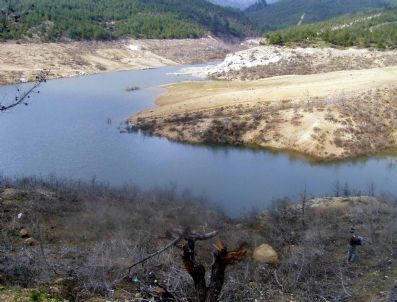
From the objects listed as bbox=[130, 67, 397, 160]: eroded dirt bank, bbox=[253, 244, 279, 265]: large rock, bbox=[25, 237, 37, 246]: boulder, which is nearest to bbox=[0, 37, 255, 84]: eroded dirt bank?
bbox=[130, 67, 397, 160]: eroded dirt bank

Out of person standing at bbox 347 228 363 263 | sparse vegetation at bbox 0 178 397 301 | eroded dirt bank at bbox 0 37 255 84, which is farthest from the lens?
eroded dirt bank at bbox 0 37 255 84

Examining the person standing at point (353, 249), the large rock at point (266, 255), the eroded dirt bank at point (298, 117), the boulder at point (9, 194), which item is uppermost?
the eroded dirt bank at point (298, 117)

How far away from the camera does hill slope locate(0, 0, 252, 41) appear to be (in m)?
85.4

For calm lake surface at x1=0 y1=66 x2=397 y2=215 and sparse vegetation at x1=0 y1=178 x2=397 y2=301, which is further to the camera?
calm lake surface at x1=0 y1=66 x2=397 y2=215

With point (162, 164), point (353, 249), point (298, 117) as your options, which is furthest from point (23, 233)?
point (298, 117)

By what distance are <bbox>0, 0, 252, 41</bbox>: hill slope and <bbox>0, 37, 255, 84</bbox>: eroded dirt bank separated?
2.87m

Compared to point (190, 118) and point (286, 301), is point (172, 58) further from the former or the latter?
point (286, 301)

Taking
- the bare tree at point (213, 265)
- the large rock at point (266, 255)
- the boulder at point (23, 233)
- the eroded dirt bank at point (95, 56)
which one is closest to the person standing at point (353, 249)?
the large rock at point (266, 255)

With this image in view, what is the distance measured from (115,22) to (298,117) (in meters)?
Answer: 83.1

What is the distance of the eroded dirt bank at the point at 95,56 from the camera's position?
6631 centimetres

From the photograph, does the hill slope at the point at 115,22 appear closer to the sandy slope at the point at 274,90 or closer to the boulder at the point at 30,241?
the sandy slope at the point at 274,90

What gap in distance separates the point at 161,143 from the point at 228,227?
679 inches

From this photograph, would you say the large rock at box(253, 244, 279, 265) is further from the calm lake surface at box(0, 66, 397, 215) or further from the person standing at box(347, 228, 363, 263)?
the calm lake surface at box(0, 66, 397, 215)

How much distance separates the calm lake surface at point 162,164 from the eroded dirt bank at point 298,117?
1.54 metres
